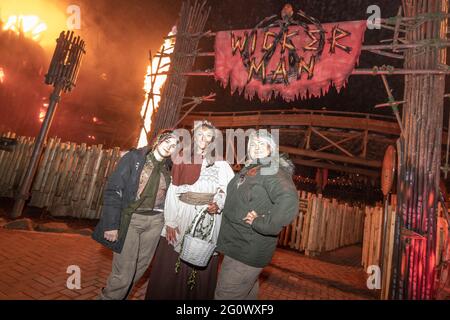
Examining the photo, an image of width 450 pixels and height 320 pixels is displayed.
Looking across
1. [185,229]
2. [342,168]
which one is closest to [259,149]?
[185,229]

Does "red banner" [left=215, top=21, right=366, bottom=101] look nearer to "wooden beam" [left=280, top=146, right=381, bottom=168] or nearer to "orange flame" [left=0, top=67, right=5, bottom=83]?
"wooden beam" [left=280, top=146, right=381, bottom=168]

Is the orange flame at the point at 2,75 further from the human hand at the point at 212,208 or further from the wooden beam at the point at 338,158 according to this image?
the human hand at the point at 212,208

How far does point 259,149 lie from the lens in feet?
9.58

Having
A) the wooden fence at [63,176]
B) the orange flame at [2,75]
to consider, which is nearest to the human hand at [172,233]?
the wooden fence at [63,176]

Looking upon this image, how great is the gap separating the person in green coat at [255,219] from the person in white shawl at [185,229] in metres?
0.39

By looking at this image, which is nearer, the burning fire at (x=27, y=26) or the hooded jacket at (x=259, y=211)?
the hooded jacket at (x=259, y=211)

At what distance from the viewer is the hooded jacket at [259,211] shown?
244 cm

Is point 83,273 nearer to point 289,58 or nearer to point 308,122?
point 289,58

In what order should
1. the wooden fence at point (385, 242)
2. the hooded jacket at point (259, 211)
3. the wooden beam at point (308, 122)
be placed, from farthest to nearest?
1. the wooden beam at point (308, 122)
2. the wooden fence at point (385, 242)
3. the hooded jacket at point (259, 211)

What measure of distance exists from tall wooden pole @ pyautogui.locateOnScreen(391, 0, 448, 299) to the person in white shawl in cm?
307

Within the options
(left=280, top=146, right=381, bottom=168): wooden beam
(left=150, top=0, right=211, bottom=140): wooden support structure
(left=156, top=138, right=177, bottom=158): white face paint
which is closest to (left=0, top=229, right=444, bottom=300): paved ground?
(left=156, top=138, right=177, bottom=158): white face paint

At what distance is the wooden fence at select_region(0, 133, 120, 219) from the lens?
7.87m

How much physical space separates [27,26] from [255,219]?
22379mm
